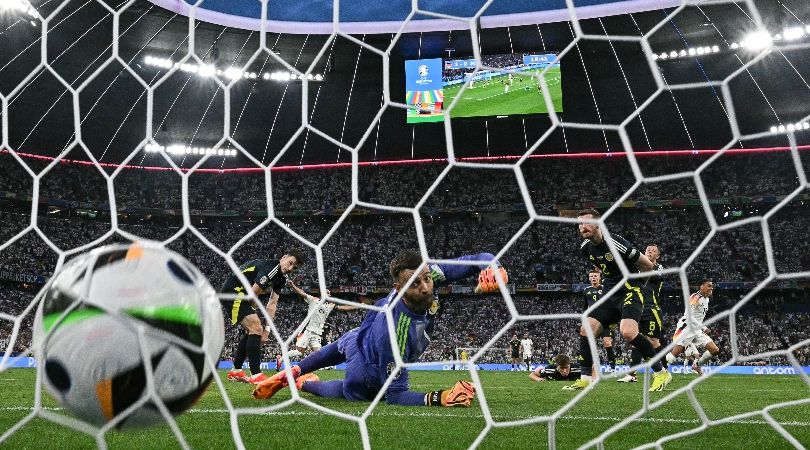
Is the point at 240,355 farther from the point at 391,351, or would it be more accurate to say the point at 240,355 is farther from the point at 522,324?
the point at 522,324

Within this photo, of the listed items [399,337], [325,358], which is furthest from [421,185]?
[399,337]

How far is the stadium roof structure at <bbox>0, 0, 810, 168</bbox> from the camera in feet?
46.0

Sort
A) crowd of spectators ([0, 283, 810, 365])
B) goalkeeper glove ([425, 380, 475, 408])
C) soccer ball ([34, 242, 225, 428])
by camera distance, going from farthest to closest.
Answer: crowd of spectators ([0, 283, 810, 365])
goalkeeper glove ([425, 380, 475, 408])
soccer ball ([34, 242, 225, 428])

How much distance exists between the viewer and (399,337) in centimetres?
356

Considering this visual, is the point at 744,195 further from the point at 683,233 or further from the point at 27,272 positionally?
the point at 27,272

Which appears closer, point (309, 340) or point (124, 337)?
point (124, 337)

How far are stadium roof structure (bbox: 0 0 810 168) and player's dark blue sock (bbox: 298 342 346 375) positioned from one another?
810 centimetres

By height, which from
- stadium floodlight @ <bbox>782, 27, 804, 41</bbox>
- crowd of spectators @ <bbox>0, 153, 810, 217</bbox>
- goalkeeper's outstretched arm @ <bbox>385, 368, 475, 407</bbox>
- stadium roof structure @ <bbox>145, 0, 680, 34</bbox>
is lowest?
goalkeeper's outstretched arm @ <bbox>385, 368, 475, 407</bbox>

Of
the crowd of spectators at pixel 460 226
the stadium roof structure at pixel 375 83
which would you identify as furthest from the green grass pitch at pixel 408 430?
the crowd of spectators at pixel 460 226

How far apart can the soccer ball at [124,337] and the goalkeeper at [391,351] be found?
1.36m

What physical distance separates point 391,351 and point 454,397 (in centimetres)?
46

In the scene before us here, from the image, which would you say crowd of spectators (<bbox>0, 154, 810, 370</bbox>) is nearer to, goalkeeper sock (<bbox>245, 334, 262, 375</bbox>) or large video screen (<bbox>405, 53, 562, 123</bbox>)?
large video screen (<bbox>405, 53, 562, 123</bbox>)

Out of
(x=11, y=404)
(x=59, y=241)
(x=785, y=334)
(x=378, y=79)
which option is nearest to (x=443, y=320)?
(x=378, y=79)

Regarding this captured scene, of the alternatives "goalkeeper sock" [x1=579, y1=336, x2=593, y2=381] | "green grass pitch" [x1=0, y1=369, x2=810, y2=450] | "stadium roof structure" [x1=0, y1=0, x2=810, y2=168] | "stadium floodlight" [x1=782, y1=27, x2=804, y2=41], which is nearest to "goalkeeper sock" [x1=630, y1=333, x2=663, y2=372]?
"goalkeeper sock" [x1=579, y1=336, x2=593, y2=381]
